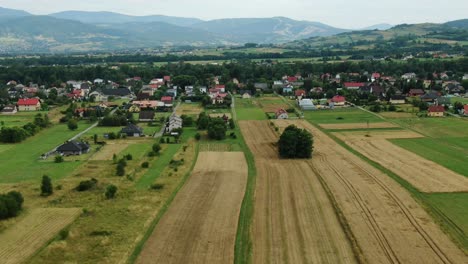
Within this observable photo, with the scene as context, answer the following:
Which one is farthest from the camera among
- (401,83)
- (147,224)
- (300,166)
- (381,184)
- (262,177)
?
(401,83)

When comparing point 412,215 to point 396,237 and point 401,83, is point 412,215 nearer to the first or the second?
point 396,237

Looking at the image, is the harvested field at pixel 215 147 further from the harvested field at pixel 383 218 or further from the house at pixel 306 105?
the house at pixel 306 105

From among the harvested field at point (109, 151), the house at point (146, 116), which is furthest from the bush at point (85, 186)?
the house at point (146, 116)

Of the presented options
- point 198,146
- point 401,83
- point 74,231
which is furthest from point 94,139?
point 401,83

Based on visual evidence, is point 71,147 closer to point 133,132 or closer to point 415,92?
point 133,132

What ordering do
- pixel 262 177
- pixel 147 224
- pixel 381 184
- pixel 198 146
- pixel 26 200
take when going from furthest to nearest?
pixel 198 146 < pixel 262 177 < pixel 381 184 < pixel 26 200 < pixel 147 224

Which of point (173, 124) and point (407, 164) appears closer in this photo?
point (407, 164)

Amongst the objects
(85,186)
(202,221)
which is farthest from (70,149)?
(202,221)
